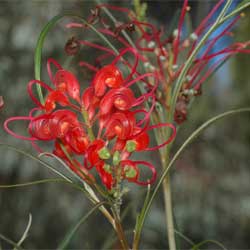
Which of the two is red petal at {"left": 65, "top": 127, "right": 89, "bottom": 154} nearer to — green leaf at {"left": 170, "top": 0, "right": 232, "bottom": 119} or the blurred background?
green leaf at {"left": 170, "top": 0, "right": 232, "bottom": 119}

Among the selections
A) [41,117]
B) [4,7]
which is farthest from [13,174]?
[41,117]

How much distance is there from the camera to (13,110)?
1847 mm

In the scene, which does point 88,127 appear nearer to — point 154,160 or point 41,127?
→ point 41,127

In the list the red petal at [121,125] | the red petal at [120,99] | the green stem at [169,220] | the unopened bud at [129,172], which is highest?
the red petal at [120,99]

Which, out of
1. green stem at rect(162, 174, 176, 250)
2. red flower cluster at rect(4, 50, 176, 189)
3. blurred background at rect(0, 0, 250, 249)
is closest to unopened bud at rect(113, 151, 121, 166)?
red flower cluster at rect(4, 50, 176, 189)

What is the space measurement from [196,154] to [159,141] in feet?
4.77

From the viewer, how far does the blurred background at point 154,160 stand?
6.13 ft

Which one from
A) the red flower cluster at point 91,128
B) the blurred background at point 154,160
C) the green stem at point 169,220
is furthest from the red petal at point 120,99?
the blurred background at point 154,160

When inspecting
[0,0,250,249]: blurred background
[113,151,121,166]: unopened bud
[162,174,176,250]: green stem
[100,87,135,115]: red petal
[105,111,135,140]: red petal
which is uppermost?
[100,87,135,115]: red petal

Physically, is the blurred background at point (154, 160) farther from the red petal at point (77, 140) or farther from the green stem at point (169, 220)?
the red petal at point (77, 140)

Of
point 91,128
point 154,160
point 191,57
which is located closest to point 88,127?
point 91,128

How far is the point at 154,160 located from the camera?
Answer: 2029mm

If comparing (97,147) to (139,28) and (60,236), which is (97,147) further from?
(60,236)

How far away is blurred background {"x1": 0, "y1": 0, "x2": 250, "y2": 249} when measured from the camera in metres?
1.87
